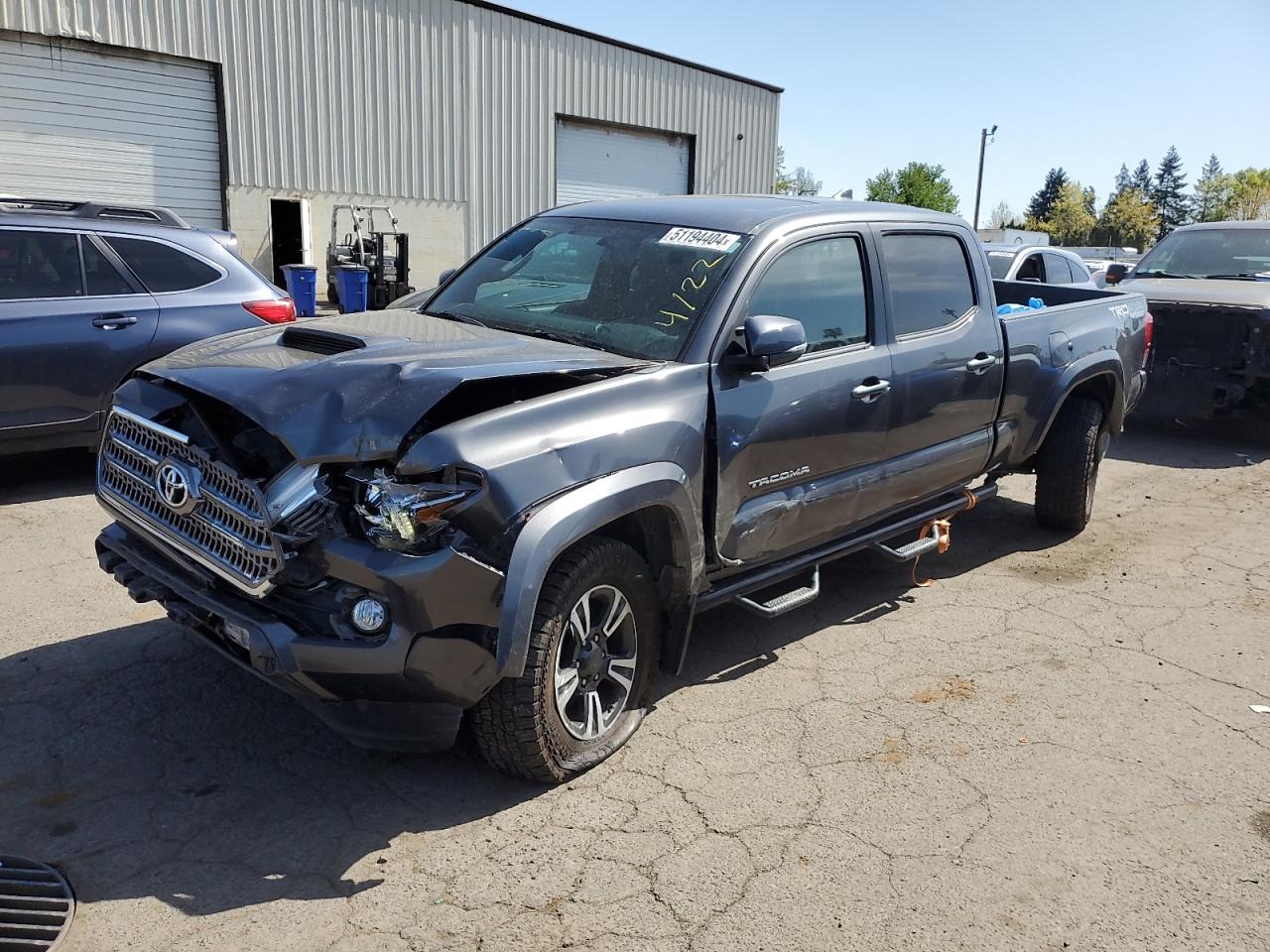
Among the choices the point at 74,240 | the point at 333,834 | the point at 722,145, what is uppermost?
the point at 722,145

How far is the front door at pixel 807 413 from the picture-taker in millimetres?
3848

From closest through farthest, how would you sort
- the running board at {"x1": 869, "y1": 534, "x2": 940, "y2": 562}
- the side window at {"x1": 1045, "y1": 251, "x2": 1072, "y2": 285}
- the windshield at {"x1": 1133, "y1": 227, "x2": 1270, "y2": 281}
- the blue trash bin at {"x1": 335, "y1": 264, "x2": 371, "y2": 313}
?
the running board at {"x1": 869, "y1": 534, "x2": 940, "y2": 562} → the windshield at {"x1": 1133, "y1": 227, "x2": 1270, "y2": 281} → the side window at {"x1": 1045, "y1": 251, "x2": 1072, "y2": 285} → the blue trash bin at {"x1": 335, "y1": 264, "x2": 371, "y2": 313}

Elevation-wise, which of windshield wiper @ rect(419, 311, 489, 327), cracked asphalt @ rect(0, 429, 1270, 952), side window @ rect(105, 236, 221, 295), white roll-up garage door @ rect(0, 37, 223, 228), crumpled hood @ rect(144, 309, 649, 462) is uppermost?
white roll-up garage door @ rect(0, 37, 223, 228)

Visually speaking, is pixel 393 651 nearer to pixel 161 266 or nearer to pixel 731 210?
pixel 731 210

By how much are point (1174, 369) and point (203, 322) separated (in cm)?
842

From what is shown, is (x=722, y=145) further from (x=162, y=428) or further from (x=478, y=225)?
(x=162, y=428)

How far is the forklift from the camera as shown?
16.9 meters

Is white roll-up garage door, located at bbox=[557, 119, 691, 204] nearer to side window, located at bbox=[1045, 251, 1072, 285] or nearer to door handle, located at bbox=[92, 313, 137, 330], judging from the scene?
side window, located at bbox=[1045, 251, 1072, 285]

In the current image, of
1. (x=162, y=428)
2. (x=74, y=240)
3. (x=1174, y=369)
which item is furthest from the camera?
(x=1174, y=369)

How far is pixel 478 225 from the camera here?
63.9ft

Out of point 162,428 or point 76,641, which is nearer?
point 162,428

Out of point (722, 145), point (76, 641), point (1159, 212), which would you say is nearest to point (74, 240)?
point (76, 641)

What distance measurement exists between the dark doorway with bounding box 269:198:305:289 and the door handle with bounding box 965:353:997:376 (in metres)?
14.0

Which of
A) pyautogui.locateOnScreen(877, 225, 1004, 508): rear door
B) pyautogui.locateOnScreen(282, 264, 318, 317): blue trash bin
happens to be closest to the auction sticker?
pyautogui.locateOnScreen(877, 225, 1004, 508): rear door
